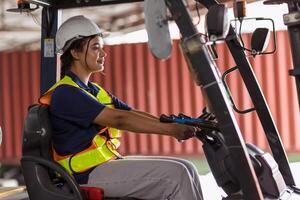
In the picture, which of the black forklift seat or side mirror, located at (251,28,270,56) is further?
side mirror, located at (251,28,270,56)

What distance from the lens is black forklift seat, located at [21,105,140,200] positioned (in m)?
2.51

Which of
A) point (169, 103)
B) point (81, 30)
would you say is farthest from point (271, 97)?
point (81, 30)

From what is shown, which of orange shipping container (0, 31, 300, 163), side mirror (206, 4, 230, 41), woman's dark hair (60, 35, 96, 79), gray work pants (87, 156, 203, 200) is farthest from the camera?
orange shipping container (0, 31, 300, 163)

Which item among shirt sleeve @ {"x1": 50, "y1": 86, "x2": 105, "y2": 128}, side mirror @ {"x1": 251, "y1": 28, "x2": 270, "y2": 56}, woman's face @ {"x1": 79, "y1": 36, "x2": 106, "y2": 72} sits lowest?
shirt sleeve @ {"x1": 50, "y1": 86, "x2": 105, "y2": 128}

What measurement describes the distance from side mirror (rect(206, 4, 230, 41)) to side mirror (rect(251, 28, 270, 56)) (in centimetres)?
74

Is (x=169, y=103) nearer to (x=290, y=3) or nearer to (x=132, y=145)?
(x=132, y=145)

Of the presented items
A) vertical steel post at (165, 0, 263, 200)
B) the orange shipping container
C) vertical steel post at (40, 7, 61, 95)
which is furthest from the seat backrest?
the orange shipping container

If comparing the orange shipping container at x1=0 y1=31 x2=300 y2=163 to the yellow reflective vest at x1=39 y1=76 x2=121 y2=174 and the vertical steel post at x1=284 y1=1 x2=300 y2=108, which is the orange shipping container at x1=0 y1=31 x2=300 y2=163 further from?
the vertical steel post at x1=284 y1=1 x2=300 y2=108

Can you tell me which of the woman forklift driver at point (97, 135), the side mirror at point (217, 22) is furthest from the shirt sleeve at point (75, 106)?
the side mirror at point (217, 22)

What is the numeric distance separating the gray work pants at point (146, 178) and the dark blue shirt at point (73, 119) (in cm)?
13

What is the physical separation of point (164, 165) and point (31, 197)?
0.73 m

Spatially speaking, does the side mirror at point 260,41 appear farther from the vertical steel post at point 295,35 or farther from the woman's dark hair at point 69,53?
the woman's dark hair at point 69,53

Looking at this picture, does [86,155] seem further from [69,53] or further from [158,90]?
[158,90]

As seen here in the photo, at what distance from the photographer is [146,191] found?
8.18 feet
